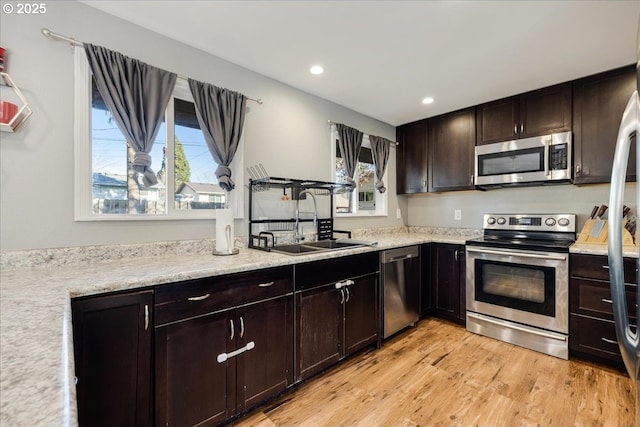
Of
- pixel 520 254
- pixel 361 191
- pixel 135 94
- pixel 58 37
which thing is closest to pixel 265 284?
pixel 135 94

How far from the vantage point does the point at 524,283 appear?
Answer: 260 cm

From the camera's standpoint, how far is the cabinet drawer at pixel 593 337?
2.18 m

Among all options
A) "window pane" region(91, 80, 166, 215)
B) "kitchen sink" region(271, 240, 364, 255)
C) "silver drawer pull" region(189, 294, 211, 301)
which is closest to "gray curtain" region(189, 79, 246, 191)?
"window pane" region(91, 80, 166, 215)

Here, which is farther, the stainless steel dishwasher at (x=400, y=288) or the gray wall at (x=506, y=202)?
the gray wall at (x=506, y=202)

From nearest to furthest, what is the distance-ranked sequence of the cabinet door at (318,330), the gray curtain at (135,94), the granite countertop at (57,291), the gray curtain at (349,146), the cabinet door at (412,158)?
1. the granite countertop at (57,291)
2. the gray curtain at (135,94)
3. the cabinet door at (318,330)
4. the gray curtain at (349,146)
5. the cabinet door at (412,158)

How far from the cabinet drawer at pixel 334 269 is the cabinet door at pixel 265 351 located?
0.18 meters

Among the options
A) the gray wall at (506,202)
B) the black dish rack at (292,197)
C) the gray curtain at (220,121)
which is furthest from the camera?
the gray wall at (506,202)

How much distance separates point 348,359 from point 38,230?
2.26 meters

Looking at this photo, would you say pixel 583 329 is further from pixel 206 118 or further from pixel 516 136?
pixel 206 118

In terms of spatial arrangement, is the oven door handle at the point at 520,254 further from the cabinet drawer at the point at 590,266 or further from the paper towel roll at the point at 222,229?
the paper towel roll at the point at 222,229

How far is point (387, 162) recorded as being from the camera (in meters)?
3.77

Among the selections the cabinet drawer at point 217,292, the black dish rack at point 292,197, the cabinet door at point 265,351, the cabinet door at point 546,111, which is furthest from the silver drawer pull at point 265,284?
the cabinet door at point 546,111

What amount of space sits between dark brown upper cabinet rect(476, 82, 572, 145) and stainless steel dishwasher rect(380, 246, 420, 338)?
60.8 inches

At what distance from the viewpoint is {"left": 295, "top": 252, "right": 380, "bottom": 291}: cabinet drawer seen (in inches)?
77.4
